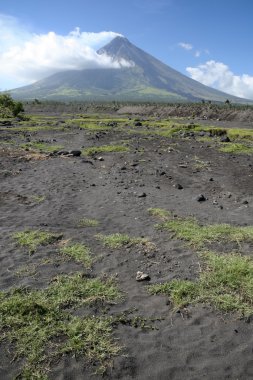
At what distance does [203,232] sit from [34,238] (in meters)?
→ 5.21

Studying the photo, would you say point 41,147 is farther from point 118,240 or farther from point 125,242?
point 125,242

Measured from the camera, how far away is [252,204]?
16.0m

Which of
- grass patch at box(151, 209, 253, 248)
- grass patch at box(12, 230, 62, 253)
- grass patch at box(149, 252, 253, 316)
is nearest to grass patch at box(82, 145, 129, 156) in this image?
grass patch at box(151, 209, 253, 248)

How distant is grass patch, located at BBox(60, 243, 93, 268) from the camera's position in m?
10.3

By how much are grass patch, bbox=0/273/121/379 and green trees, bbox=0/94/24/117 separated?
68.5 m

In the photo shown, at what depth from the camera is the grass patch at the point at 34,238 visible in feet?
36.7

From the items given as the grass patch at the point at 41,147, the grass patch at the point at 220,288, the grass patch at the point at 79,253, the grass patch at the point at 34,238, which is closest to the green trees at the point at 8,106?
the grass patch at the point at 41,147

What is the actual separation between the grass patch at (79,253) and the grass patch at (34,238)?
0.77 meters

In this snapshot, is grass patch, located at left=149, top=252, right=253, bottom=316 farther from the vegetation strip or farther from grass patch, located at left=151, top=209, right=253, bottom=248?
grass patch, located at left=151, top=209, right=253, bottom=248

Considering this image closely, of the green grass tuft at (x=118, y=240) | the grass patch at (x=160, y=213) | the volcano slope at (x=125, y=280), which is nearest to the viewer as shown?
the volcano slope at (x=125, y=280)

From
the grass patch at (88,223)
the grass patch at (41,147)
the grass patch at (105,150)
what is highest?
the grass patch at (105,150)

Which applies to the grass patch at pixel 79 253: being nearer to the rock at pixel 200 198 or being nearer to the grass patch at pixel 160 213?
the grass patch at pixel 160 213

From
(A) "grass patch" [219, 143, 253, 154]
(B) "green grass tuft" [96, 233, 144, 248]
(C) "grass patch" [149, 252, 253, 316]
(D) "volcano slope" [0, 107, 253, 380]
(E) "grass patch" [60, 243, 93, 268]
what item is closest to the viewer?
(D) "volcano slope" [0, 107, 253, 380]

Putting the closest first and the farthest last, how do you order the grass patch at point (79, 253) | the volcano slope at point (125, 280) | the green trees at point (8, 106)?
the volcano slope at point (125, 280)
the grass patch at point (79, 253)
the green trees at point (8, 106)
